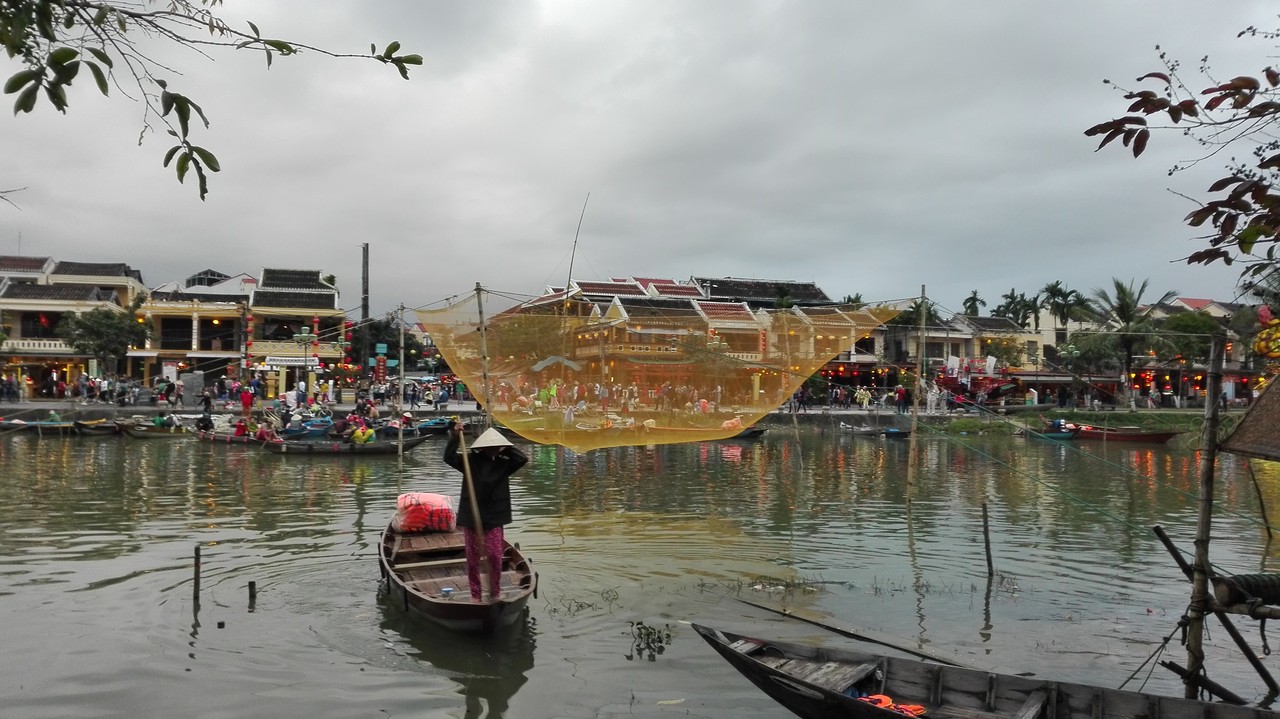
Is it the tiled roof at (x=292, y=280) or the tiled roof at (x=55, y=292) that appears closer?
the tiled roof at (x=55, y=292)

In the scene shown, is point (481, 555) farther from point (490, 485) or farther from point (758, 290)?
point (758, 290)

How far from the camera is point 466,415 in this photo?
36.4m

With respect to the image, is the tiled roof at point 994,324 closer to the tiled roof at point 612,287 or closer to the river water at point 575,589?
the tiled roof at point 612,287

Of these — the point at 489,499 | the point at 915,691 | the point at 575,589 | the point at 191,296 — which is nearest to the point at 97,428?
the point at 191,296

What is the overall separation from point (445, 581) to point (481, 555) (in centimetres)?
116

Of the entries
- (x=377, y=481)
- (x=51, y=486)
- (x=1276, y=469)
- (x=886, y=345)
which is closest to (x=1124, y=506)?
(x=1276, y=469)

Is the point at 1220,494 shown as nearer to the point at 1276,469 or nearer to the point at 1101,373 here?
the point at 1276,469

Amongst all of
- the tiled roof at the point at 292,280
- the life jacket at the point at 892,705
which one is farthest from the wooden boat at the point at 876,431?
the life jacket at the point at 892,705

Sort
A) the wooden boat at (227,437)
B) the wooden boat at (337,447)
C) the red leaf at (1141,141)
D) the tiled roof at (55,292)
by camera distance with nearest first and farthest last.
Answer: the red leaf at (1141,141)
the wooden boat at (337,447)
the wooden boat at (227,437)
the tiled roof at (55,292)

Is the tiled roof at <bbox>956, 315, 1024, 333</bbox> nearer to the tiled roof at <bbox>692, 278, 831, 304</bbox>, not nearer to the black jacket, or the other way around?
the tiled roof at <bbox>692, 278, 831, 304</bbox>

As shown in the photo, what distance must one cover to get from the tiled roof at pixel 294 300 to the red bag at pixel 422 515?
123 feet

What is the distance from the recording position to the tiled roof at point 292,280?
46.7 meters

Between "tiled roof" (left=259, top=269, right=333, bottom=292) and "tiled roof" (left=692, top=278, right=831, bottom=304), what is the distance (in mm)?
22390

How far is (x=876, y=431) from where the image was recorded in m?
37.4
